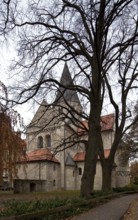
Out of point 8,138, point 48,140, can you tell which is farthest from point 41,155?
point 8,138

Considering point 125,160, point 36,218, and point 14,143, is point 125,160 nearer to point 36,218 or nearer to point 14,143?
point 14,143

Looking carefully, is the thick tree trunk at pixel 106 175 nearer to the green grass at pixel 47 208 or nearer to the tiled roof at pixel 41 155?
the green grass at pixel 47 208

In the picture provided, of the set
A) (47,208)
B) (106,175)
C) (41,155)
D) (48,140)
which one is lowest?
(47,208)

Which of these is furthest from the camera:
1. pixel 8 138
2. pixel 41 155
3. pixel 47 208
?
pixel 41 155

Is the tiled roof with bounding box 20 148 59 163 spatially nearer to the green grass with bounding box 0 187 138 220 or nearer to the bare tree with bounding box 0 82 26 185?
the bare tree with bounding box 0 82 26 185

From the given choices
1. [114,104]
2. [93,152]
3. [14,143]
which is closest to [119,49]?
[114,104]

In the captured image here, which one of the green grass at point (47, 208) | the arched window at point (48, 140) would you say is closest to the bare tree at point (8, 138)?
the green grass at point (47, 208)

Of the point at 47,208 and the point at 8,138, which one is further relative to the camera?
the point at 8,138

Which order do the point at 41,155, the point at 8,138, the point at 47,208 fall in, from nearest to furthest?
1. the point at 47,208
2. the point at 8,138
3. the point at 41,155

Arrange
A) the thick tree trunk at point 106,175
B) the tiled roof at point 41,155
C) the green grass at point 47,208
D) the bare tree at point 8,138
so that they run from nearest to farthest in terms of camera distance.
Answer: the green grass at point 47,208
the bare tree at point 8,138
the thick tree trunk at point 106,175
the tiled roof at point 41,155

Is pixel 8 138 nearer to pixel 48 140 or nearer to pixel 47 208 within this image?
pixel 47 208

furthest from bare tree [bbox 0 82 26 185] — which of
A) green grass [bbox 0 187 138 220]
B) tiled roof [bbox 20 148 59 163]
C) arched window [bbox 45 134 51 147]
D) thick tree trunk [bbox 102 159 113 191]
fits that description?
arched window [bbox 45 134 51 147]

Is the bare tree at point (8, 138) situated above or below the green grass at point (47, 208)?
above

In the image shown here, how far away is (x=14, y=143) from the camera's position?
1795 centimetres
